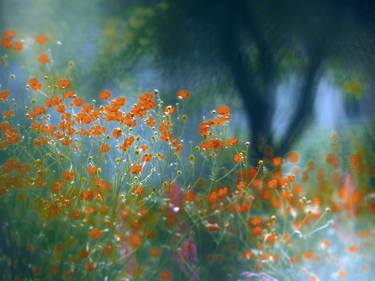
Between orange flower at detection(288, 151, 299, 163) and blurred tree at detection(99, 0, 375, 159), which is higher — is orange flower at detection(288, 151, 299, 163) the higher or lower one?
the lower one

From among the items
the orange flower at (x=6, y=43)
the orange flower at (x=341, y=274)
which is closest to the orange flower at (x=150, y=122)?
the orange flower at (x=6, y=43)

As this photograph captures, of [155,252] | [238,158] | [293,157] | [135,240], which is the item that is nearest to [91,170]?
[135,240]

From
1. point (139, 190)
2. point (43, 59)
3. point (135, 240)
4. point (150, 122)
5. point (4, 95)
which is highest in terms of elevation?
point (43, 59)

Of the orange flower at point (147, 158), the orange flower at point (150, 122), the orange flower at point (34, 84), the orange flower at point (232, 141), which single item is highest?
the orange flower at point (34, 84)

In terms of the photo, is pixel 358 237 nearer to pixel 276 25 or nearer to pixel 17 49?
pixel 276 25

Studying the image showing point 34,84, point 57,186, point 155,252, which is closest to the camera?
point 57,186

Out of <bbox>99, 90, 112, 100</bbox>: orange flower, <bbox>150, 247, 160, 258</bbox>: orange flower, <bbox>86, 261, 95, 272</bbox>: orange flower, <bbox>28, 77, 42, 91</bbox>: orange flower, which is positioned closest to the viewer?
<bbox>86, 261, 95, 272</bbox>: orange flower

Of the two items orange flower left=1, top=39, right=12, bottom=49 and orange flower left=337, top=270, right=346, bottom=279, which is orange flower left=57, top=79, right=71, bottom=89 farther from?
orange flower left=337, top=270, right=346, bottom=279

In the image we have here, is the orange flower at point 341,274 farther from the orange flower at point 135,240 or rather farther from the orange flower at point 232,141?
the orange flower at point 135,240

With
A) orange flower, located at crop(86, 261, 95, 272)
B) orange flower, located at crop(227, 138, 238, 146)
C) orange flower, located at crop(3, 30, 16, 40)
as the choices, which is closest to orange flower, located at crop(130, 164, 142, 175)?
orange flower, located at crop(86, 261, 95, 272)

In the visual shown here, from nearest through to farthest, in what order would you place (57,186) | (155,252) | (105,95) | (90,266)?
(90,266), (57,186), (155,252), (105,95)

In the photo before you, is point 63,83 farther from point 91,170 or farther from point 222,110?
point 222,110

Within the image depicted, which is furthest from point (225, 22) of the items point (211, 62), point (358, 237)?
point (358, 237)
